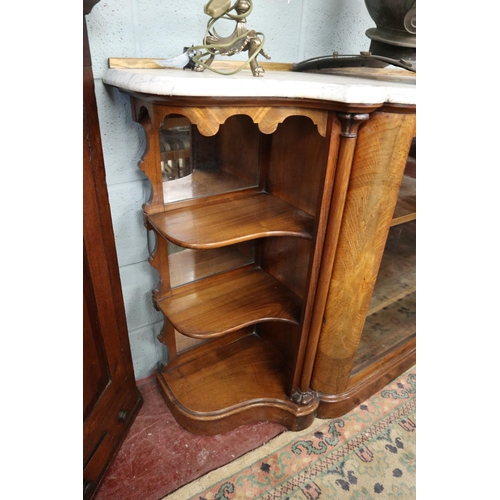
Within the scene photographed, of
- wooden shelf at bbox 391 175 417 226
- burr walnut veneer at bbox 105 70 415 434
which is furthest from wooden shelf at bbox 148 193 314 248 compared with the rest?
wooden shelf at bbox 391 175 417 226

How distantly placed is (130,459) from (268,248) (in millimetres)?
830

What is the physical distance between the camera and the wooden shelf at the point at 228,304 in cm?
110

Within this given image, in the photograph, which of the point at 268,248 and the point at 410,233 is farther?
the point at 410,233

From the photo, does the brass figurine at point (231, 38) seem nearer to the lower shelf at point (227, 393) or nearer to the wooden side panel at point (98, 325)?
the wooden side panel at point (98, 325)

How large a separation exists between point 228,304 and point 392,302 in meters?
0.73

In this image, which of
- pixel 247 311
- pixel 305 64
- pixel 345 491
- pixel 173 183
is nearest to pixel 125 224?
pixel 173 183

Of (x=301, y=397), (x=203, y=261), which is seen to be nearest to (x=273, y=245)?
(x=203, y=261)

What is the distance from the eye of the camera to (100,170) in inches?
36.0

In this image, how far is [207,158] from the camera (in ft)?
3.81

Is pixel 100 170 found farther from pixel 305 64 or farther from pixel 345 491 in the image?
pixel 345 491

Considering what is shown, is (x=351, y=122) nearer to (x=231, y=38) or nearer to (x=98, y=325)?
(x=231, y=38)

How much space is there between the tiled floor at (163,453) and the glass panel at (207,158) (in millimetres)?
788

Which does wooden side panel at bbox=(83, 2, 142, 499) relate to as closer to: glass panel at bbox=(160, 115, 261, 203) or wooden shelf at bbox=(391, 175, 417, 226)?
glass panel at bbox=(160, 115, 261, 203)

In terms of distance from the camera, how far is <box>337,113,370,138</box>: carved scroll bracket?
0.80m
